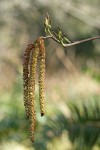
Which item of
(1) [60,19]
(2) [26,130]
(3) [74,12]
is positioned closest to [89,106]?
(2) [26,130]

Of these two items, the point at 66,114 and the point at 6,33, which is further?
the point at 6,33

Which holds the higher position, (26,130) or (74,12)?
(74,12)

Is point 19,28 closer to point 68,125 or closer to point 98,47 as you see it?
point 98,47

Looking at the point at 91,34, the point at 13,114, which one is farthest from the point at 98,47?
the point at 13,114

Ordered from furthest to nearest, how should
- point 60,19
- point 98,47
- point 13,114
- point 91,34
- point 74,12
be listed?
point 98,47 → point 91,34 → point 60,19 → point 74,12 → point 13,114

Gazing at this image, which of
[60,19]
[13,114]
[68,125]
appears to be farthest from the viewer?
[60,19]

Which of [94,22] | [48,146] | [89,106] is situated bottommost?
[48,146]

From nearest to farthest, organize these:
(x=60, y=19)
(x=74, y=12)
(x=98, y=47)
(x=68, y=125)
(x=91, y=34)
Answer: (x=68, y=125)
(x=74, y=12)
(x=60, y=19)
(x=91, y=34)
(x=98, y=47)

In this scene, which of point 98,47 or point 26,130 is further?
point 98,47

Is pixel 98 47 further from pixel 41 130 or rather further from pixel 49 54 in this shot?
pixel 41 130
